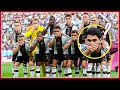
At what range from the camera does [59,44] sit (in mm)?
7262

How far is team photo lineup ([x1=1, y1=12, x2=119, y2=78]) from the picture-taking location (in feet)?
23.7

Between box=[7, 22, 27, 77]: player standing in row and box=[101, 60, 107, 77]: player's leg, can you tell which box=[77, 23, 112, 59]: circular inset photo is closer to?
box=[101, 60, 107, 77]: player's leg

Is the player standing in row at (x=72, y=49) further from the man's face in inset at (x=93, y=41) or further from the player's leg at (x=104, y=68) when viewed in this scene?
the player's leg at (x=104, y=68)

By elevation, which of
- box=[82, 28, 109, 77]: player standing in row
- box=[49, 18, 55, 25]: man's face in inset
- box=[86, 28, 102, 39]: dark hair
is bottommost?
box=[82, 28, 109, 77]: player standing in row

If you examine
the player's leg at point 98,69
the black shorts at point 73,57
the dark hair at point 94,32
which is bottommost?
the player's leg at point 98,69

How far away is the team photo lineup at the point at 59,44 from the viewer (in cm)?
723

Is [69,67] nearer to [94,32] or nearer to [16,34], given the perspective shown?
[94,32]

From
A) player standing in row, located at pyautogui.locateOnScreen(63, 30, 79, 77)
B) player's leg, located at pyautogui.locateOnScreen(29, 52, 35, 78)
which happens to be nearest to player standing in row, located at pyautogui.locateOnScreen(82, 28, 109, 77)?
player standing in row, located at pyautogui.locateOnScreen(63, 30, 79, 77)

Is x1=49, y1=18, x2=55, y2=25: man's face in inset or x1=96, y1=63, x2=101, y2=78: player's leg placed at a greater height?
x1=49, y1=18, x2=55, y2=25: man's face in inset

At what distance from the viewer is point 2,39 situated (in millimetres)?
7297

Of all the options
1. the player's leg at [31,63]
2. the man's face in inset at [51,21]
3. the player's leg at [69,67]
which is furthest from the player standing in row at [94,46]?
the player's leg at [31,63]
